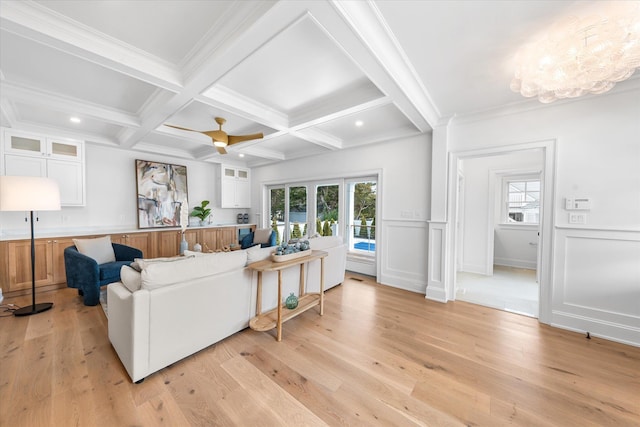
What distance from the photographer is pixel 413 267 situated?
3.82 meters

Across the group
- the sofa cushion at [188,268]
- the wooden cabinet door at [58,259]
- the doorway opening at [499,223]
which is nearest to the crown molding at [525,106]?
the doorway opening at [499,223]

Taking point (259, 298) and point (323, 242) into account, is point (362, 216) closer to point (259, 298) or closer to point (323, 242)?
point (323, 242)

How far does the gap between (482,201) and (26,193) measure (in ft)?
22.7

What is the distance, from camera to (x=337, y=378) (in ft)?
5.99

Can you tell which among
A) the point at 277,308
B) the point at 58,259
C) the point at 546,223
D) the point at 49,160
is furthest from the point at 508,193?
the point at 49,160

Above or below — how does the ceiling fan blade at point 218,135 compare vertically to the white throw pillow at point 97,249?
above

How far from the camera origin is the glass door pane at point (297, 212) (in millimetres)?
5613

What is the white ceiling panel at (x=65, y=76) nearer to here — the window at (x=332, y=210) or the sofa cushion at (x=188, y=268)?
the sofa cushion at (x=188, y=268)

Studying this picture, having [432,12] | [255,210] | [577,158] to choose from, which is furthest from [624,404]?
[255,210]

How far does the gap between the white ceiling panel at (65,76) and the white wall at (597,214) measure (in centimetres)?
469

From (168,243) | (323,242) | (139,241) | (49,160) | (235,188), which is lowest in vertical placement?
(168,243)

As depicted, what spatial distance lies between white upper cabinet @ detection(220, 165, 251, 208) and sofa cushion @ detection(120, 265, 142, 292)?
13.9ft

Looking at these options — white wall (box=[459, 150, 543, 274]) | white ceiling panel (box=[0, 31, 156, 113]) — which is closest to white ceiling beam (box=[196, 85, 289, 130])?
white ceiling panel (box=[0, 31, 156, 113])

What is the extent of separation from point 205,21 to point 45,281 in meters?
4.50
